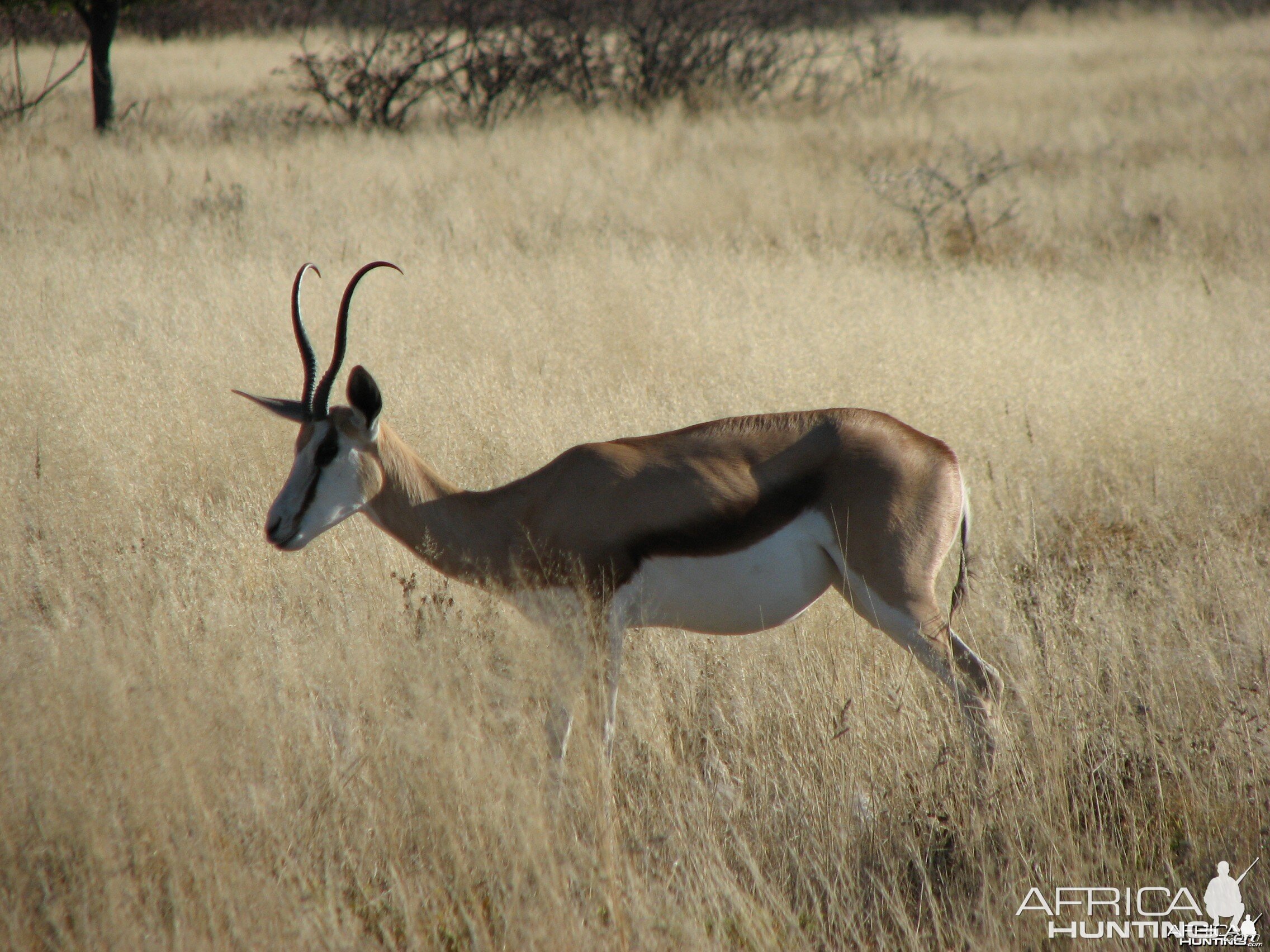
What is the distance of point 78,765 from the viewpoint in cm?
310

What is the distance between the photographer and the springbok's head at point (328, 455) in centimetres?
356

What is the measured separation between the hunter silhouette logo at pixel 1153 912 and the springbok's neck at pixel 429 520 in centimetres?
203

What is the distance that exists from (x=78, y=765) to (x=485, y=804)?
1.20m

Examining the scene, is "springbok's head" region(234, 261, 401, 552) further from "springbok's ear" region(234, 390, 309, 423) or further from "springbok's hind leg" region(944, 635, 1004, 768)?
"springbok's hind leg" region(944, 635, 1004, 768)

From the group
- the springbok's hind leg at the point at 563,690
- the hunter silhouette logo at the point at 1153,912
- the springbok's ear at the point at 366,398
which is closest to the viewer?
the hunter silhouette logo at the point at 1153,912

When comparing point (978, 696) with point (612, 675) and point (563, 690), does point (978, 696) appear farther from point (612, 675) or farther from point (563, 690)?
point (563, 690)

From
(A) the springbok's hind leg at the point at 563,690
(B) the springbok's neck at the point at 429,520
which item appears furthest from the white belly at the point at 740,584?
(B) the springbok's neck at the point at 429,520

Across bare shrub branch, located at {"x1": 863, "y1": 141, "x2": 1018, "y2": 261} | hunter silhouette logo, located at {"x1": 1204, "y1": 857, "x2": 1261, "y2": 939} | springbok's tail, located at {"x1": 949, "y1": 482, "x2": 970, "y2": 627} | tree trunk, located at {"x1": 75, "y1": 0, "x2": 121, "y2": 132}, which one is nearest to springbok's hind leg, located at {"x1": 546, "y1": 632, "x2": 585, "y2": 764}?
springbok's tail, located at {"x1": 949, "y1": 482, "x2": 970, "y2": 627}

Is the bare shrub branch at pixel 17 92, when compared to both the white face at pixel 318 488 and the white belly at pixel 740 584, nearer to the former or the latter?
the white face at pixel 318 488

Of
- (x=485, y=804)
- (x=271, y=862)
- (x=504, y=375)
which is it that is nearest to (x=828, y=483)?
(x=485, y=804)

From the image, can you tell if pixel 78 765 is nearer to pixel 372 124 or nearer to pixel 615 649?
pixel 615 649

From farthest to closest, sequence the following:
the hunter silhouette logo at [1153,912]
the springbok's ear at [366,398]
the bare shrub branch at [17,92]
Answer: the bare shrub branch at [17,92]
the springbok's ear at [366,398]
the hunter silhouette logo at [1153,912]

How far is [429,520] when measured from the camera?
382 cm

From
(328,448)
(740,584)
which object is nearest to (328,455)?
(328,448)
